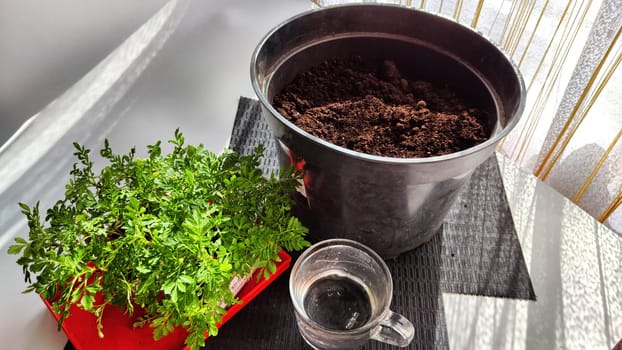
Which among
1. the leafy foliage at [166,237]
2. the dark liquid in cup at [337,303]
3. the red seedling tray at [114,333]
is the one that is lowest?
the red seedling tray at [114,333]

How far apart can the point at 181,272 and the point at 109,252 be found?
0.31 ft

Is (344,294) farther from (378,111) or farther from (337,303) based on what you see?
(378,111)

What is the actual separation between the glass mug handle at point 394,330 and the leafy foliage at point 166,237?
14 centimetres

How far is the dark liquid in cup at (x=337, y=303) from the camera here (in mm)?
682

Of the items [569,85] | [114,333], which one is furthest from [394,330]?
[569,85]

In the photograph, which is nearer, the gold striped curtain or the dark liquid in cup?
the dark liquid in cup

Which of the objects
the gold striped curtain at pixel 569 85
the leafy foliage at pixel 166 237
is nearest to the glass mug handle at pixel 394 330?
the leafy foliage at pixel 166 237

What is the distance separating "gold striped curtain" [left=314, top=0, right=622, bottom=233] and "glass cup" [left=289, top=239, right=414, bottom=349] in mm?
449

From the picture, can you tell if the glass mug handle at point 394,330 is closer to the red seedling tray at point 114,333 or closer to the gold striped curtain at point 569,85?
the red seedling tray at point 114,333

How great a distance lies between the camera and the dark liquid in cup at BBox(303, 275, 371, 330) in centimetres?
68

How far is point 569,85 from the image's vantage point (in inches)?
32.9

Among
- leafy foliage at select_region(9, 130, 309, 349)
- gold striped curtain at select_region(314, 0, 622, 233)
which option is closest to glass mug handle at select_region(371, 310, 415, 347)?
leafy foliage at select_region(9, 130, 309, 349)

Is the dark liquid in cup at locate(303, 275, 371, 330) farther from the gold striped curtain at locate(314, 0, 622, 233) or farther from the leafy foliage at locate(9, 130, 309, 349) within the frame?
the gold striped curtain at locate(314, 0, 622, 233)

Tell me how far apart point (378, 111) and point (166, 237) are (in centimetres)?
35
